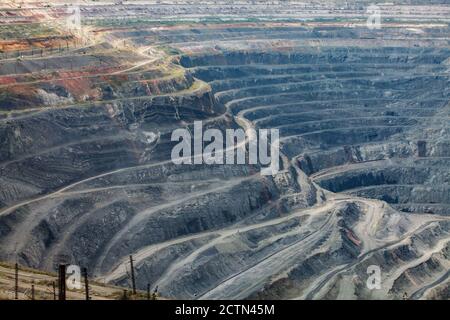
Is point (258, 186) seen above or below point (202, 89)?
below

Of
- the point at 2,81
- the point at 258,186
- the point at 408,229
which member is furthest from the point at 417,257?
the point at 2,81

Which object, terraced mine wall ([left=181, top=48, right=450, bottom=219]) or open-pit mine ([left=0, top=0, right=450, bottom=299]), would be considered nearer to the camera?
open-pit mine ([left=0, top=0, right=450, bottom=299])

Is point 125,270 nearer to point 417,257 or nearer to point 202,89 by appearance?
point 417,257

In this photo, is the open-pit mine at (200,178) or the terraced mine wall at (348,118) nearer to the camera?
the open-pit mine at (200,178)

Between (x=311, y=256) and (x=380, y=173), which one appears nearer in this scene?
(x=311, y=256)

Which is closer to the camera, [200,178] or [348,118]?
[200,178]

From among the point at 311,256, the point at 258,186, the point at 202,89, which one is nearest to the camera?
the point at 311,256

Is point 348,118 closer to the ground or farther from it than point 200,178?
farther from it
